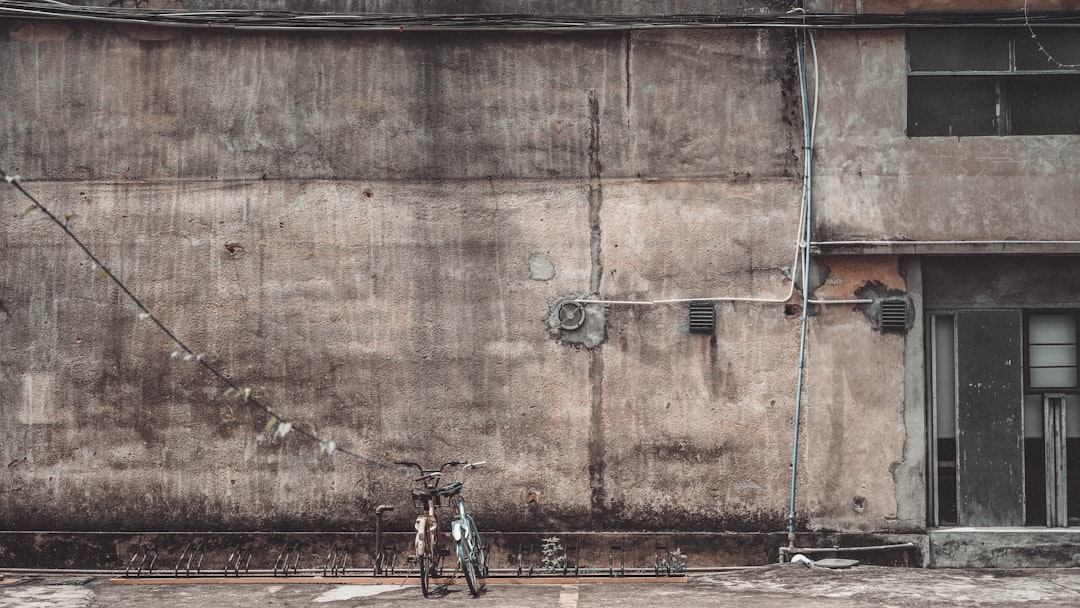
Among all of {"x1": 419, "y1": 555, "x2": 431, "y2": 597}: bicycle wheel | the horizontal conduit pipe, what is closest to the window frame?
the horizontal conduit pipe

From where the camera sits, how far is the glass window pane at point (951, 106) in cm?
1035

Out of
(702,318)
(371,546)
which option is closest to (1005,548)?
(702,318)

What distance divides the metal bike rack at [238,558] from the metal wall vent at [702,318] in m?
5.02

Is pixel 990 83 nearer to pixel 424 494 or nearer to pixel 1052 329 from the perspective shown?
pixel 1052 329

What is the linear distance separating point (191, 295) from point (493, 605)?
4497 millimetres

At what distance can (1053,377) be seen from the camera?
10.4 m

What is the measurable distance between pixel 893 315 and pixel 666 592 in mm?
3600

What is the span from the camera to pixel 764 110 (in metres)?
10.3

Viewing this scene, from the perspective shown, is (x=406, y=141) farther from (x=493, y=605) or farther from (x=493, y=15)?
(x=493, y=605)

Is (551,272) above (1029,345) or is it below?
above

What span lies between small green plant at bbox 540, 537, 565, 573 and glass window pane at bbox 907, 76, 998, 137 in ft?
18.1

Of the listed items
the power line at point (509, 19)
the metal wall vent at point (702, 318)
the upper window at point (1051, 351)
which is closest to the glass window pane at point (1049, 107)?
the power line at point (509, 19)

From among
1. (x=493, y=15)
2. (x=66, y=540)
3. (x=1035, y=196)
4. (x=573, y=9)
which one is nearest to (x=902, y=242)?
(x=1035, y=196)

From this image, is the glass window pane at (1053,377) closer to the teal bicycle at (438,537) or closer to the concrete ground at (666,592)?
the concrete ground at (666,592)
